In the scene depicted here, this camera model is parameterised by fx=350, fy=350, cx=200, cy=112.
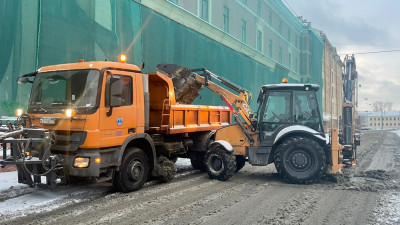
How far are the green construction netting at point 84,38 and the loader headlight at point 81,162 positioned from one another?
14.3ft

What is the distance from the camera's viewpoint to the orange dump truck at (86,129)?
247 inches

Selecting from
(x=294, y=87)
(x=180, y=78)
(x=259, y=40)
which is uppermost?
(x=259, y=40)

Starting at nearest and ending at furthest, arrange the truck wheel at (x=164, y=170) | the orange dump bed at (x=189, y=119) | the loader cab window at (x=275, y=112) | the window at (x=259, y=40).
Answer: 1. the truck wheel at (x=164, y=170)
2. the orange dump bed at (x=189, y=119)
3. the loader cab window at (x=275, y=112)
4. the window at (x=259, y=40)

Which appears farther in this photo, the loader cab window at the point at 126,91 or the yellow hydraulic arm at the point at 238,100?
the yellow hydraulic arm at the point at 238,100

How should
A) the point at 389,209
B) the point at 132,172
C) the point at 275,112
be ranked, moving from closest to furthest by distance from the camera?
the point at 389,209 → the point at 132,172 → the point at 275,112

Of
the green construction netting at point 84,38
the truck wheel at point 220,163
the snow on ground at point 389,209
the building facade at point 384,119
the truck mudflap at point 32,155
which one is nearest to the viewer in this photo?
the snow on ground at point 389,209

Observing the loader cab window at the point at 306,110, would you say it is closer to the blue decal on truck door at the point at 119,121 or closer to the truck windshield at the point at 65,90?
the blue decal on truck door at the point at 119,121

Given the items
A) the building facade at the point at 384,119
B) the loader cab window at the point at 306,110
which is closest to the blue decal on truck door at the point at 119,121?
the loader cab window at the point at 306,110

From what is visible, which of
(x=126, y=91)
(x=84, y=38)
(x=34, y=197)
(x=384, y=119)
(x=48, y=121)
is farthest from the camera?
(x=384, y=119)

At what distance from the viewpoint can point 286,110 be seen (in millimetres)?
8898

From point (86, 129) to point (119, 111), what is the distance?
0.82 metres

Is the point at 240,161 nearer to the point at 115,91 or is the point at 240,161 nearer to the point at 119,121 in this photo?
the point at 119,121

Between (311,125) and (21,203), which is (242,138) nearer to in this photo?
(311,125)

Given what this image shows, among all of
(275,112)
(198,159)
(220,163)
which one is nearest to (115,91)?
(220,163)
